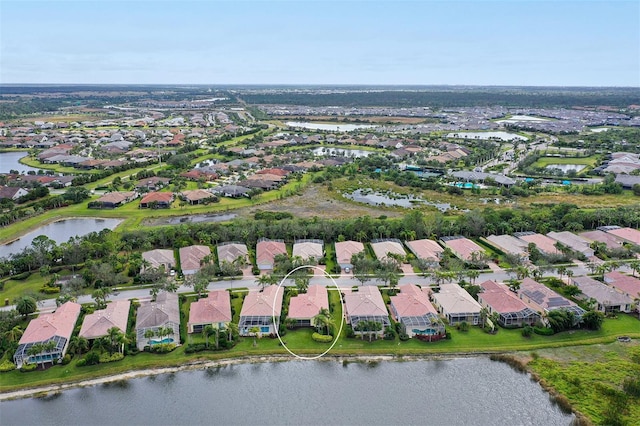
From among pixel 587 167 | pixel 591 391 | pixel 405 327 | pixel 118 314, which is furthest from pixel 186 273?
pixel 587 167

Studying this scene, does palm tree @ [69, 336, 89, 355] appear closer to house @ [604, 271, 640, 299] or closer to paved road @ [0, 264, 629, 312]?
paved road @ [0, 264, 629, 312]

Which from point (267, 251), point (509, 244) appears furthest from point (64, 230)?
point (509, 244)

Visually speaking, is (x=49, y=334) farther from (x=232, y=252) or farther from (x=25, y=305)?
(x=232, y=252)

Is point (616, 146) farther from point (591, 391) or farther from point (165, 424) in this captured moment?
point (165, 424)

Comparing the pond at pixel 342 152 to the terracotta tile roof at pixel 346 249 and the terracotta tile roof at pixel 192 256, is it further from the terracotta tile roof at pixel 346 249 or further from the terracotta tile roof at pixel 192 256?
the terracotta tile roof at pixel 192 256

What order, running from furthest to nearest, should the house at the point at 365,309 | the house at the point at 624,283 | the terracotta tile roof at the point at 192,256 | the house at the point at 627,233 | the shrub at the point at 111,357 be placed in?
1. the house at the point at 627,233
2. the terracotta tile roof at the point at 192,256
3. the house at the point at 624,283
4. the house at the point at 365,309
5. the shrub at the point at 111,357

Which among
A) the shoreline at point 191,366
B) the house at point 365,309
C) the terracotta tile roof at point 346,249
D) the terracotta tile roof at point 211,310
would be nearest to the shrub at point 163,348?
the shoreline at point 191,366
